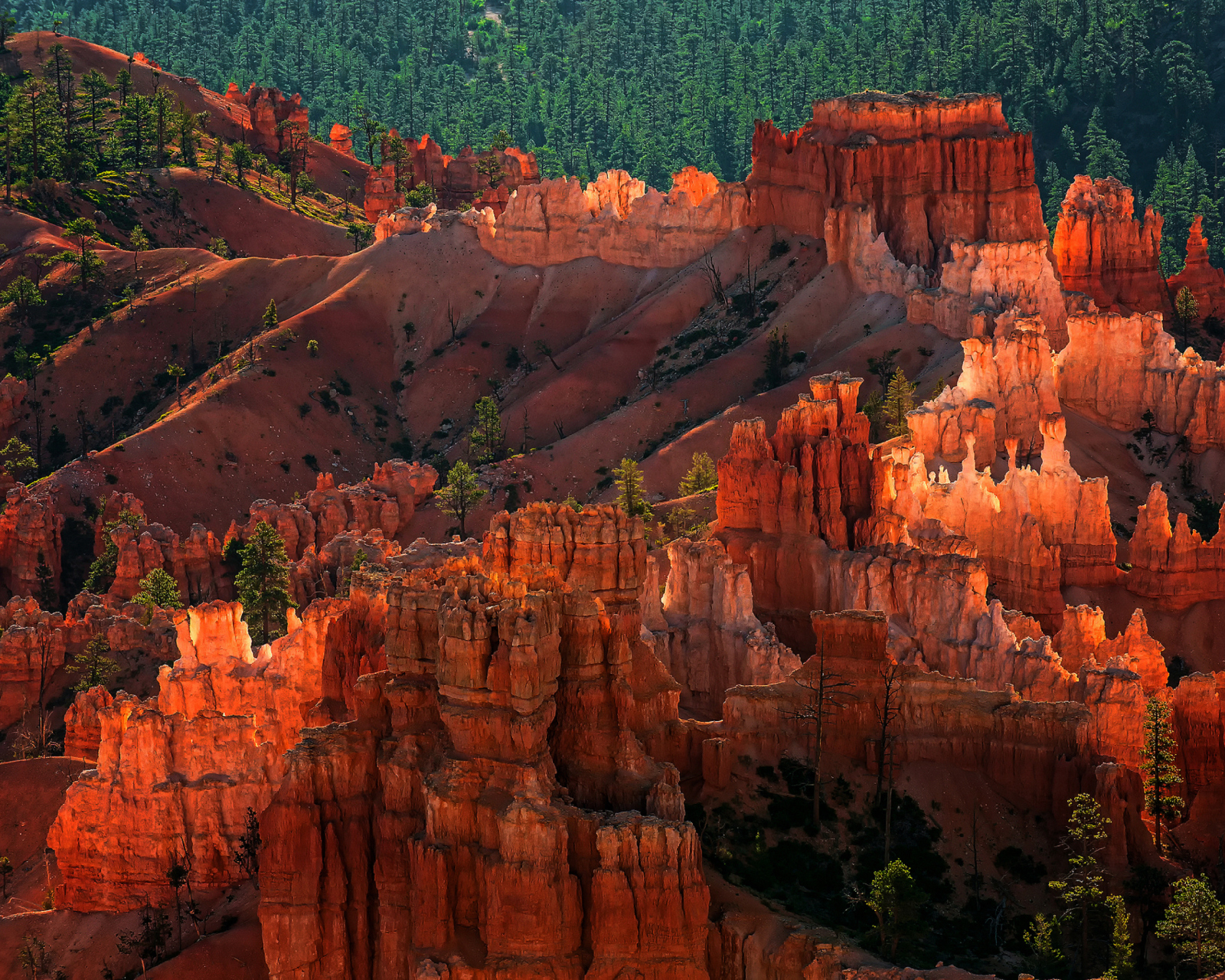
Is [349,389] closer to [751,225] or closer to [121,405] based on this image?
[121,405]

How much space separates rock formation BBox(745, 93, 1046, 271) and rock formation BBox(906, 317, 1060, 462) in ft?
101

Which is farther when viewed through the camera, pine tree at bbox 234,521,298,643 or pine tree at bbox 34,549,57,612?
pine tree at bbox 34,549,57,612

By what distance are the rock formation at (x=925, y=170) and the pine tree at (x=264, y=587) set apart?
4677 cm

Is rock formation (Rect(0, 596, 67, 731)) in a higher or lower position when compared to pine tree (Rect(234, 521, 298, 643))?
lower

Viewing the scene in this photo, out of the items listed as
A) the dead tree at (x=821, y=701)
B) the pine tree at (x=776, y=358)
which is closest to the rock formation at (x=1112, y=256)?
the pine tree at (x=776, y=358)

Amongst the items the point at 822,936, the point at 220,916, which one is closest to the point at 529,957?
the point at 822,936

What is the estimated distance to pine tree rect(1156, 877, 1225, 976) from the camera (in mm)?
52719

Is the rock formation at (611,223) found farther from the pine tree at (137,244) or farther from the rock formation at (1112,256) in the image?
the rock formation at (1112,256)

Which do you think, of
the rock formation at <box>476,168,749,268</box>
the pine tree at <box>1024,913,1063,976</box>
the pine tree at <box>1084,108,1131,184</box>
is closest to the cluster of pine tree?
the rock formation at <box>476,168,749,268</box>

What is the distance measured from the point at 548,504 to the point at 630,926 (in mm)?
15073

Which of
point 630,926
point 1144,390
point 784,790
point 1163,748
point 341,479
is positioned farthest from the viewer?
point 341,479

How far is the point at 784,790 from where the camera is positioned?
6194cm

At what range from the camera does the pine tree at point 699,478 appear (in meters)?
116

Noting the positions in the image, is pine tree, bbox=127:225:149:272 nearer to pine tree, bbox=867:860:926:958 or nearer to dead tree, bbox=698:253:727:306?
dead tree, bbox=698:253:727:306
